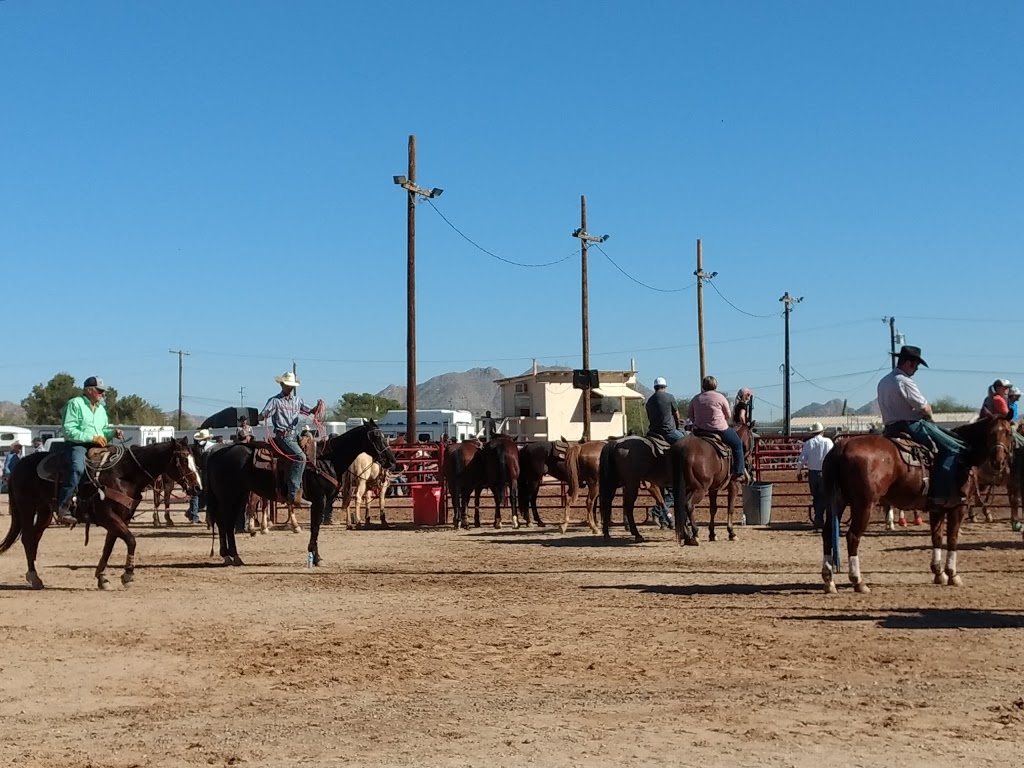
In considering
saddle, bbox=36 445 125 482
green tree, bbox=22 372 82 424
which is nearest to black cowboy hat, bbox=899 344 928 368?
saddle, bbox=36 445 125 482

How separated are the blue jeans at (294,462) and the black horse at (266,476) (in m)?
0.10

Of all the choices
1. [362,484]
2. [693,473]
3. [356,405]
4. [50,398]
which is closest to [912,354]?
[693,473]

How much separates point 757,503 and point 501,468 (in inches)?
191

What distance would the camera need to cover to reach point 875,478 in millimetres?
11250

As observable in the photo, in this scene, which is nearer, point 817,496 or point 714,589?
point 714,589

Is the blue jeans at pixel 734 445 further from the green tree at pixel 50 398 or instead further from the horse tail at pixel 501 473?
the green tree at pixel 50 398

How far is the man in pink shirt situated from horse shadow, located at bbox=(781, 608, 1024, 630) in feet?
21.6

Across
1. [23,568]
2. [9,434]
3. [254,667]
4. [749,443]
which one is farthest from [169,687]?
[9,434]

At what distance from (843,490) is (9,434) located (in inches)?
1830

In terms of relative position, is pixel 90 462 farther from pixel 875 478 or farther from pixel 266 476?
pixel 875 478

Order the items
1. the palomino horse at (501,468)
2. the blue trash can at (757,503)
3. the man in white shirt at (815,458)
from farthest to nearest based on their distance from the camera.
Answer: the palomino horse at (501,468) < the blue trash can at (757,503) < the man in white shirt at (815,458)

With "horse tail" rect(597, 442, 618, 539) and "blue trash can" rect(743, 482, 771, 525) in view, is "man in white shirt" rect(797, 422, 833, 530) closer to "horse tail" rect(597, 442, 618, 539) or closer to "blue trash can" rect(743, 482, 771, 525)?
"blue trash can" rect(743, 482, 771, 525)

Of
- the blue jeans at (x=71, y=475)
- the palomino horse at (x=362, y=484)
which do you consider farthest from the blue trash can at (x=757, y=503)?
the blue jeans at (x=71, y=475)

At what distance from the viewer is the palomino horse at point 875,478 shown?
11242 mm
